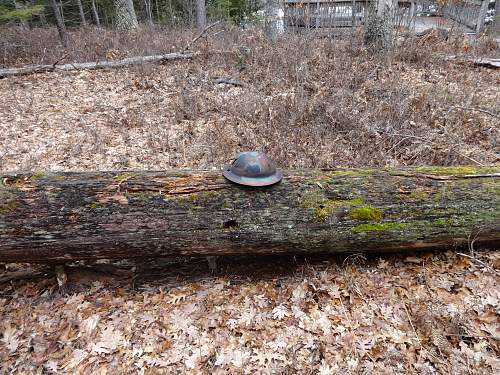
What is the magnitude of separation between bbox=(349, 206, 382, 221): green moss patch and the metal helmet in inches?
30.8

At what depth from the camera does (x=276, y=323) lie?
2990mm

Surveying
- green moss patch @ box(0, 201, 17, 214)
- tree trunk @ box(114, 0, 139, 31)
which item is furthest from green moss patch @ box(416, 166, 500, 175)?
tree trunk @ box(114, 0, 139, 31)

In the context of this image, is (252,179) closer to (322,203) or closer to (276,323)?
(322,203)

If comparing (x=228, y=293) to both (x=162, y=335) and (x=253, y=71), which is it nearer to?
(x=162, y=335)

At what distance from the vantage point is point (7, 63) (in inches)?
380

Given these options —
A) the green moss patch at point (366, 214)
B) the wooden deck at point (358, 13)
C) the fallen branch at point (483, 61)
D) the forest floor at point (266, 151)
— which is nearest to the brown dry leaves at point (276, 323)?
the forest floor at point (266, 151)

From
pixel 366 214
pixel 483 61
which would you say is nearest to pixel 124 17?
pixel 483 61

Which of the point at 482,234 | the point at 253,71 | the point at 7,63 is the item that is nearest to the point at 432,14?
the point at 253,71

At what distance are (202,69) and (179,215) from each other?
673cm

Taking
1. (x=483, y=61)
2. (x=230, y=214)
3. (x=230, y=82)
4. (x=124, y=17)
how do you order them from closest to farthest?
1. (x=230, y=214)
2. (x=230, y=82)
3. (x=483, y=61)
4. (x=124, y=17)

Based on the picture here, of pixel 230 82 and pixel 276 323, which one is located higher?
pixel 230 82

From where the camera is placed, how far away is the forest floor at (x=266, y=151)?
9.13ft

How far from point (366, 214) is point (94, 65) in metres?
8.96

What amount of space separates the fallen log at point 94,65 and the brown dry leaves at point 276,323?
7.49 metres
